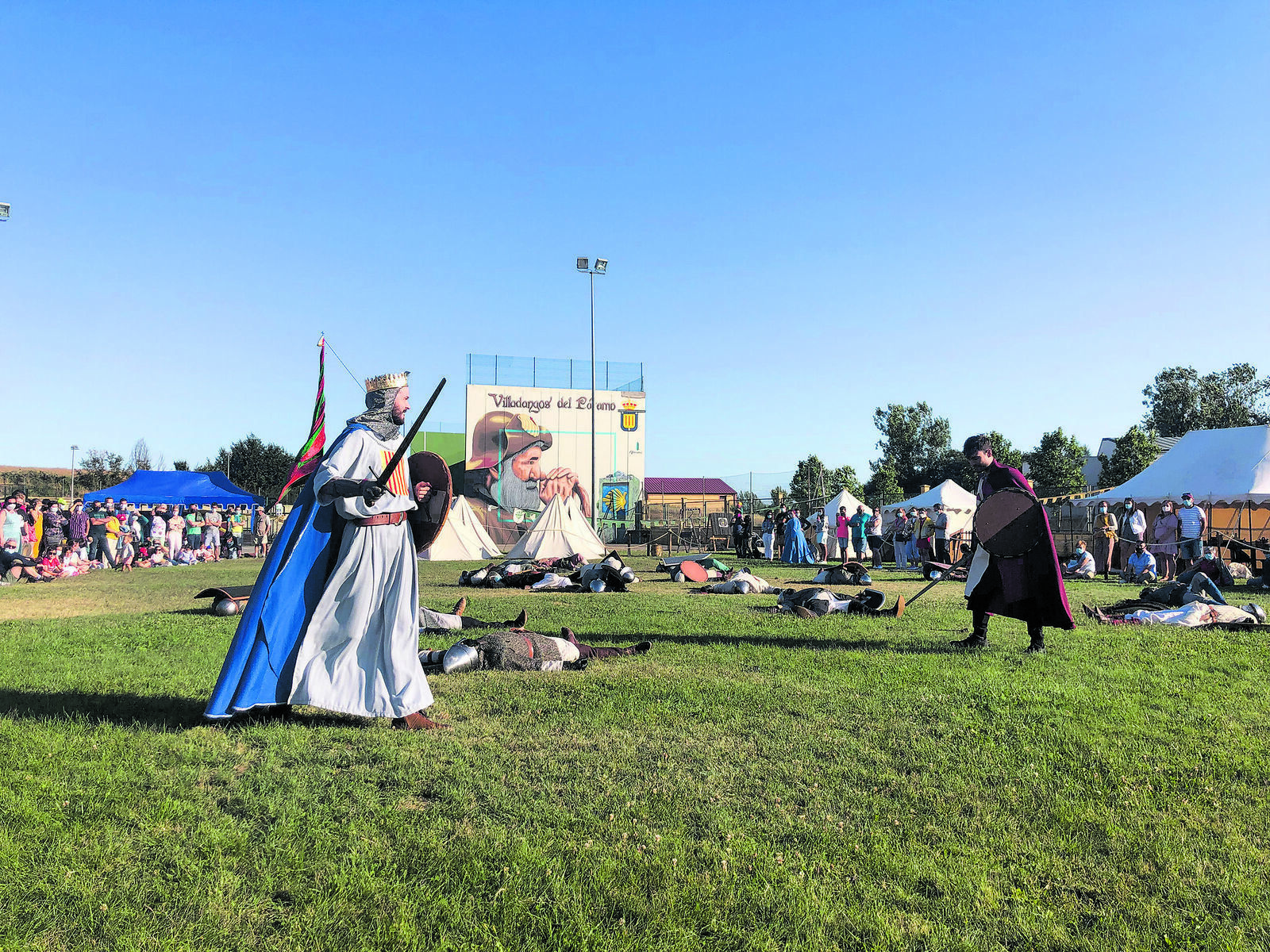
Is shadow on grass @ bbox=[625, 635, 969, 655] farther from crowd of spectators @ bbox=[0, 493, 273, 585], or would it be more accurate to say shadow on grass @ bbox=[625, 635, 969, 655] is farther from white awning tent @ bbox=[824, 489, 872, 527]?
white awning tent @ bbox=[824, 489, 872, 527]

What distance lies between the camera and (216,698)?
466cm

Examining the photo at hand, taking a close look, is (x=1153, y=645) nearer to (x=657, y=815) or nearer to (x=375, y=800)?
(x=657, y=815)

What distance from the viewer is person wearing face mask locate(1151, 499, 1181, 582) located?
17.7 meters

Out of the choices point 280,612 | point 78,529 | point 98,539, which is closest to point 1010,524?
point 280,612

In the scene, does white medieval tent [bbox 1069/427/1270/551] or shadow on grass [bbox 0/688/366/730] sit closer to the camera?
shadow on grass [bbox 0/688/366/730]

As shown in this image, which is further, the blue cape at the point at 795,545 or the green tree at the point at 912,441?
the green tree at the point at 912,441

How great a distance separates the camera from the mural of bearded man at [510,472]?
46.6 m

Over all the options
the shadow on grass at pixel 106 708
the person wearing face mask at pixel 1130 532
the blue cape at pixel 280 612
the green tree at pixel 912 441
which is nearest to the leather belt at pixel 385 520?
the blue cape at pixel 280 612

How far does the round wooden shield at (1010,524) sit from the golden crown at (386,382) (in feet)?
18.3

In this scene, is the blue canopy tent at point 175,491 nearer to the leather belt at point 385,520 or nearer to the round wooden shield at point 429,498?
the round wooden shield at point 429,498

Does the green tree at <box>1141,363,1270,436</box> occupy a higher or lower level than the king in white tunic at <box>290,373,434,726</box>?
higher

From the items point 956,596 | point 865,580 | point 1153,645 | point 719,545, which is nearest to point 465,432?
point 719,545

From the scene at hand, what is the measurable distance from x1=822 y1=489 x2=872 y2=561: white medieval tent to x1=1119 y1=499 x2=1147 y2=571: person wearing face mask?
752 centimetres

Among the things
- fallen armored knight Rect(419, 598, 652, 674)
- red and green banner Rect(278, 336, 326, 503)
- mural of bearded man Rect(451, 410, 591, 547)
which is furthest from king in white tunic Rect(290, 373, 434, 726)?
mural of bearded man Rect(451, 410, 591, 547)
